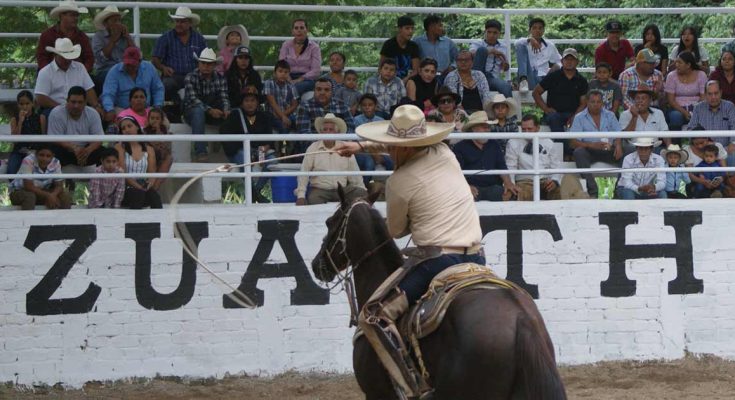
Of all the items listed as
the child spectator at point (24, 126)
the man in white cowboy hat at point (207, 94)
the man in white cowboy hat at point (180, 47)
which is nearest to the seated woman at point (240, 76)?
the man in white cowboy hat at point (207, 94)

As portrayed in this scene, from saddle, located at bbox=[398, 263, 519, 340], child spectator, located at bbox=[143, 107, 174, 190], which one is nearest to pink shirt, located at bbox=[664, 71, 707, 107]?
child spectator, located at bbox=[143, 107, 174, 190]

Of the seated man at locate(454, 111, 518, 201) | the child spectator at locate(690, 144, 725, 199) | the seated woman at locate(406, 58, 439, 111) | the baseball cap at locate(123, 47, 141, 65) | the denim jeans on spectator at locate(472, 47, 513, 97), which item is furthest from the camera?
the denim jeans on spectator at locate(472, 47, 513, 97)

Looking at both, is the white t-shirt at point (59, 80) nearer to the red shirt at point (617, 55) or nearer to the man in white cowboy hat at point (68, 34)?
the man in white cowboy hat at point (68, 34)

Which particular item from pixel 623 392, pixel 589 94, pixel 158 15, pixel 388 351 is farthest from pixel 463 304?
pixel 158 15

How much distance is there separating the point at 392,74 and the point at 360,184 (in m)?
3.01

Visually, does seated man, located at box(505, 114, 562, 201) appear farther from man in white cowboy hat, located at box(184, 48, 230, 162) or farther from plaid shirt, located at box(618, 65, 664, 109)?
man in white cowboy hat, located at box(184, 48, 230, 162)

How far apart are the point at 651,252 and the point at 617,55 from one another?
16.6 ft

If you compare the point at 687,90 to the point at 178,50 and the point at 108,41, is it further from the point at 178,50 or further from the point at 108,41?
the point at 108,41

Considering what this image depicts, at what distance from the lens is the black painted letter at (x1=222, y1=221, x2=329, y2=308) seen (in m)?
11.9

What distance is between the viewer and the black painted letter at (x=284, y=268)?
467 inches

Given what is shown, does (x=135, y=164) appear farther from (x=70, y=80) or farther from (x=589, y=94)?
(x=589, y=94)

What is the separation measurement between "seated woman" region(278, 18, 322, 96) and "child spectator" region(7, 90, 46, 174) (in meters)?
3.30

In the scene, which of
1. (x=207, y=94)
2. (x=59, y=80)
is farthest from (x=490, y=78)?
(x=59, y=80)

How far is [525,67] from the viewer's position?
16.7 metres
